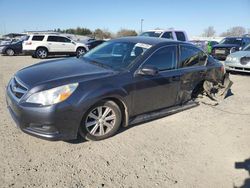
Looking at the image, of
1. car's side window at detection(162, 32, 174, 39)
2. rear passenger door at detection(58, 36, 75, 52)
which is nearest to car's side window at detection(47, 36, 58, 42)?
rear passenger door at detection(58, 36, 75, 52)

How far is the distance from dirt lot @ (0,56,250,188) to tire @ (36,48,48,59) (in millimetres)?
13532

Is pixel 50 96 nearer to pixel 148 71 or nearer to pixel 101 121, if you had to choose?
pixel 101 121

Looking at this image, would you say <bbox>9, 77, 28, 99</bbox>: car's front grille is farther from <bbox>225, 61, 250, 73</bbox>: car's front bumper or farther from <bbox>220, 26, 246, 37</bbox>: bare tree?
<bbox>220, 26, 246, 37</bbox>: bare tree

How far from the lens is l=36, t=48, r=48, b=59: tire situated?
17.1 meters

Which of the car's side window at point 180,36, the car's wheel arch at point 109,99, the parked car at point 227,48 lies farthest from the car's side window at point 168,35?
the car's wheel arch at point 109,99

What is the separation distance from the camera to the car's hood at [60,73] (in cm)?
350

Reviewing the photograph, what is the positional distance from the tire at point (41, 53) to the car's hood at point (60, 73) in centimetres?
1372

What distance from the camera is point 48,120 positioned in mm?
3254

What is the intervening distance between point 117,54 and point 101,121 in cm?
145

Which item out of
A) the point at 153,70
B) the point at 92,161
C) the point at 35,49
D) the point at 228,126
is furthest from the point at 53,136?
the point at 35,49

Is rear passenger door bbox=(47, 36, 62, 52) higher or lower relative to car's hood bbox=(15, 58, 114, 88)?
higher

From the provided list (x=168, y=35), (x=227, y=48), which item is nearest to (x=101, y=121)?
(x=168, y=35)

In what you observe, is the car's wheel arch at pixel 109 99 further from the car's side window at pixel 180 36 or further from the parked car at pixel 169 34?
the car's side window at pixel 180 36

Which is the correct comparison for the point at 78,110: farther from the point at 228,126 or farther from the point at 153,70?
the point at 228,126
